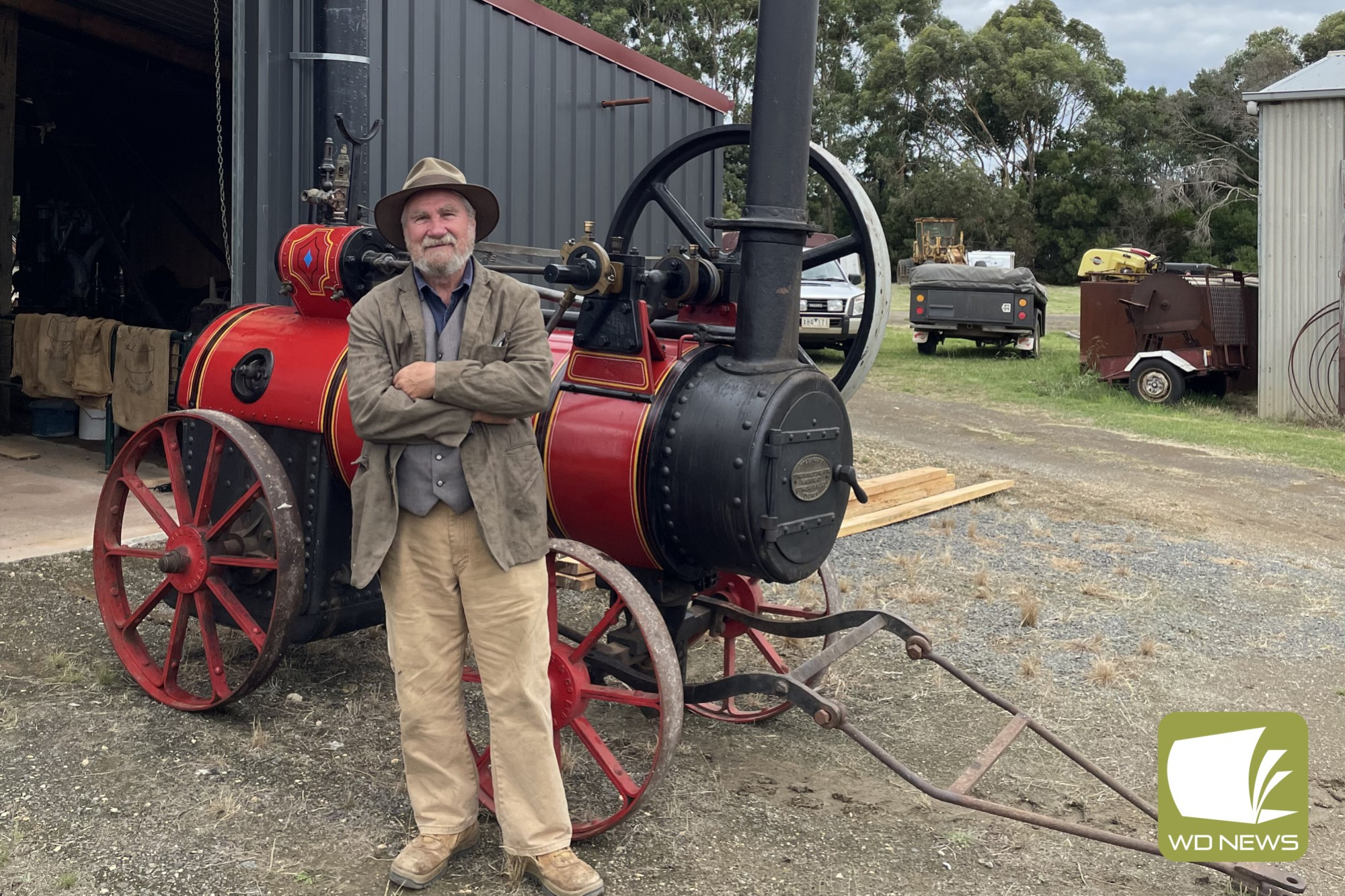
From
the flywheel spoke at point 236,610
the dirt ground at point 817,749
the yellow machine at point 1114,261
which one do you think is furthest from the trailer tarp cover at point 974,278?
the flywheel spoke at point 236,610

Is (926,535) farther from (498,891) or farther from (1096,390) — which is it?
(1096,390)

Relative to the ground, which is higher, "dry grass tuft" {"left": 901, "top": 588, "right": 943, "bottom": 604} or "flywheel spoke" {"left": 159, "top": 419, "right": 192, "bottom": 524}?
"flywheel spoke" {"left": 159, "top": 419, "right": 192, "bottom": 524}

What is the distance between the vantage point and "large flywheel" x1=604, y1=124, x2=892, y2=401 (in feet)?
11.4

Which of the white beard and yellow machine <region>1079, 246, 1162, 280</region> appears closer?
the white beard

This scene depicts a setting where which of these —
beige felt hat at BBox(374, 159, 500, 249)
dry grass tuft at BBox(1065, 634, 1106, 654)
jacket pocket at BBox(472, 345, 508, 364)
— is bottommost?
dry grass tuft at BBox(1065, 634, 1106, 654)

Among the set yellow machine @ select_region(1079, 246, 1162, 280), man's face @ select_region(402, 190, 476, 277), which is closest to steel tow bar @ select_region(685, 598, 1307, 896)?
man's face @ select_region(402, 190, 476, 277)

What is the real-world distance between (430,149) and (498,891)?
4.83 metres

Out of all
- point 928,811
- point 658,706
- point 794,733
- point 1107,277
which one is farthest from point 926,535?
point 1107,277

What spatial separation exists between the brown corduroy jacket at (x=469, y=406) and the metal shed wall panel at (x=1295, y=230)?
430 inches

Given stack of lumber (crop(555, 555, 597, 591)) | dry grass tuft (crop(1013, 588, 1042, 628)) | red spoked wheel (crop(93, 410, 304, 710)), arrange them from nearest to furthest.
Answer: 1. red spoked wheel (crop(93, 410, 304, 710))
2. dry grass tuft (crop(1013, 588, 1042, 628))
3. stack of lumber (crop(555, 555, 597, 591))

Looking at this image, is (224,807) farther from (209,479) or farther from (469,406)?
(469,406)

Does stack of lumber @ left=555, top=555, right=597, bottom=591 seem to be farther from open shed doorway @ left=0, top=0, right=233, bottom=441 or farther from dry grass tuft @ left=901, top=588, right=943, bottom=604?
open shed doorway @ left=0, top=0, right=233, bottom=441

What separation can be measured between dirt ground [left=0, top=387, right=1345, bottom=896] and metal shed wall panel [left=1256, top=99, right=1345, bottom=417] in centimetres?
613

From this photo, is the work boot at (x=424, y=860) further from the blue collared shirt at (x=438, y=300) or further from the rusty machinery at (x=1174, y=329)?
the rusty machinery at (x=1174, y=329)
